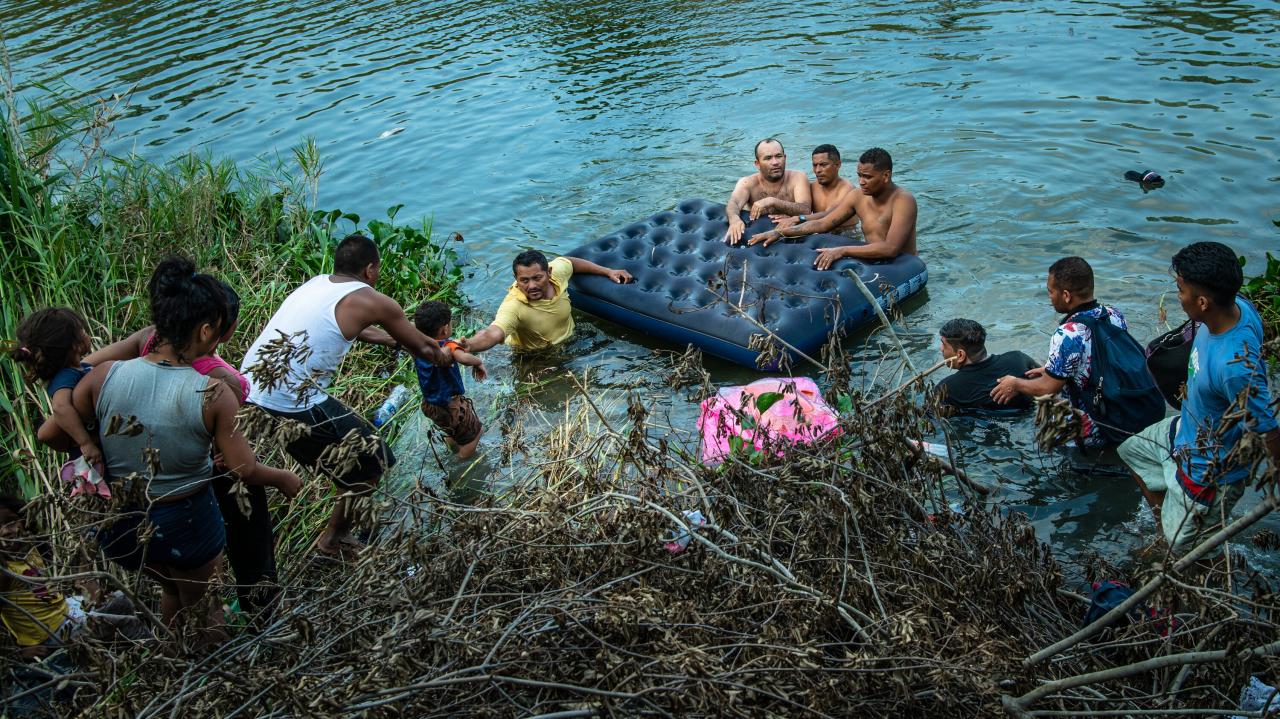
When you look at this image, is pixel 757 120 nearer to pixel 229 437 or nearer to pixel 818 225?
pixel 818 225

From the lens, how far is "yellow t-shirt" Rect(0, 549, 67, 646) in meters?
4.07

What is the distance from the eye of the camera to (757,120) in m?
12.0

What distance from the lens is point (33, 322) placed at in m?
4.35

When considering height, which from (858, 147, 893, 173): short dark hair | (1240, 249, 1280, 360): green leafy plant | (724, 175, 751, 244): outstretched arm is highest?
(858, 147, 893, 173): short dark hair

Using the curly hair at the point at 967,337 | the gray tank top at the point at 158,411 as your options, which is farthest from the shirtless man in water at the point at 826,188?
the gray tank top at the point at 158,411

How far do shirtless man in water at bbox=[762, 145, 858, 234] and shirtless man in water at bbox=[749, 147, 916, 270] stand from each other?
19 cm

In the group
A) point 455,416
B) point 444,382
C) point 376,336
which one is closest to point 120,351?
point 376,336

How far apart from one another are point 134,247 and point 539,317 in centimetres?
335

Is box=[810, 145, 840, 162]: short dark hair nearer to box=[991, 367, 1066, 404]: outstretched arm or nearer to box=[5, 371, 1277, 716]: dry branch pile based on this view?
box=[991, 367, 1066, 404]: outstretched arm

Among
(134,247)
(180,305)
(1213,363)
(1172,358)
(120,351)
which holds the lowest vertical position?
(1172,358)

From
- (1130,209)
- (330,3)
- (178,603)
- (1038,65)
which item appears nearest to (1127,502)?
(1130,209)

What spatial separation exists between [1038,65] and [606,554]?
36.5ft

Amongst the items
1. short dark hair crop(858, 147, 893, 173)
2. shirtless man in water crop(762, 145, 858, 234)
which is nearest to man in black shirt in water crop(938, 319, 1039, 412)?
short dark hair crop(858, 147, 893, 173)

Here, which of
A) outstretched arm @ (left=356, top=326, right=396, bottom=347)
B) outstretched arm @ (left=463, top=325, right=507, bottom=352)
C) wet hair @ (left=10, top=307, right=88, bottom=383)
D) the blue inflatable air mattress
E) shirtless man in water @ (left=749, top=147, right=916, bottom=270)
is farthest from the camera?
shirtless man in water @ (left=749, top=147, right=916, bottom=270)
